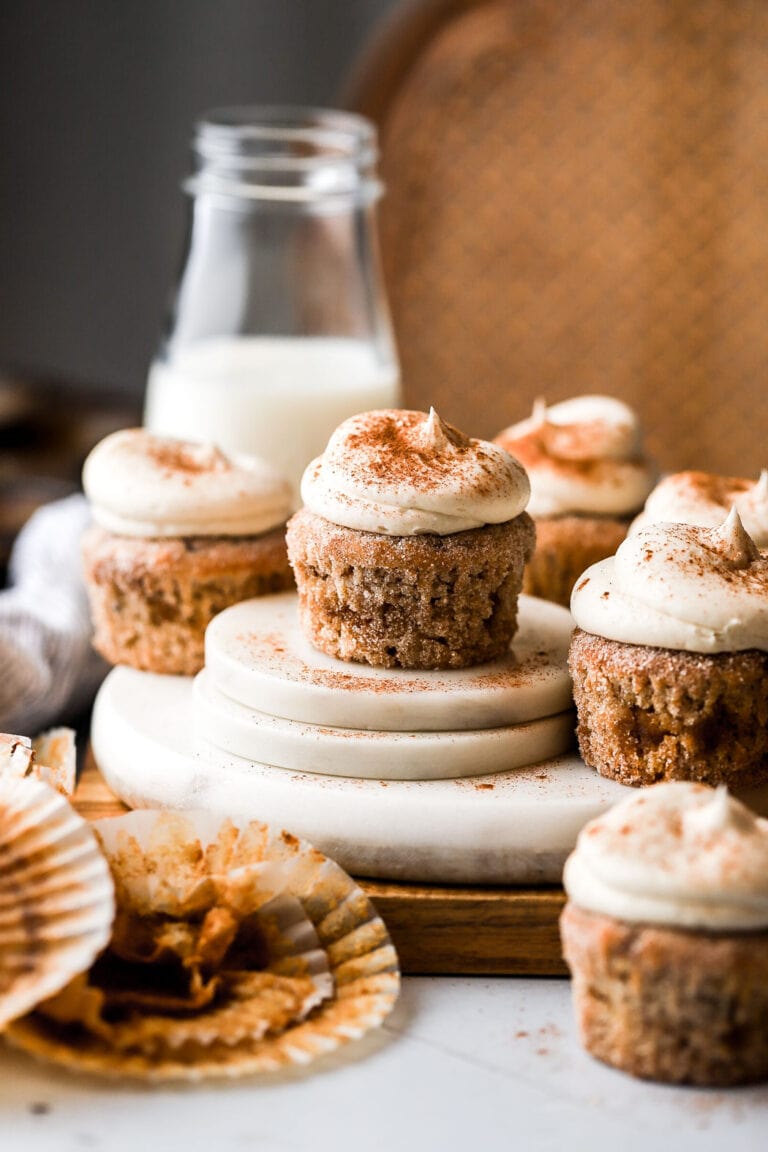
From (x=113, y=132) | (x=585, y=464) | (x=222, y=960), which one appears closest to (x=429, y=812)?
(x=222, y=960)

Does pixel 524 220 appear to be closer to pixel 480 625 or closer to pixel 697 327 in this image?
pixel 697 327

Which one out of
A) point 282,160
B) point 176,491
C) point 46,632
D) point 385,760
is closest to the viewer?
point 385,760

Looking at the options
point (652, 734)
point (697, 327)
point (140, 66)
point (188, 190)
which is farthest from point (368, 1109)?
point (140, 66)

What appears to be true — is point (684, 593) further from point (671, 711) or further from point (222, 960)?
point (222, 960)

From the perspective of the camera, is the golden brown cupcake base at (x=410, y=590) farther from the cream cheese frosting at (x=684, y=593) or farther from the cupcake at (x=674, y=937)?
the cupcake at (x=674, y=937)

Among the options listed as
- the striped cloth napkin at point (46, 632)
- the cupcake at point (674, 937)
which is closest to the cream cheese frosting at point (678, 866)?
the cupcake at point (674, 937)

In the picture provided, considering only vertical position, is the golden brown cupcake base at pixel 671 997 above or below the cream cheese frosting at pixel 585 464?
below

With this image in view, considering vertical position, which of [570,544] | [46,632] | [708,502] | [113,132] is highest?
[113,132]
